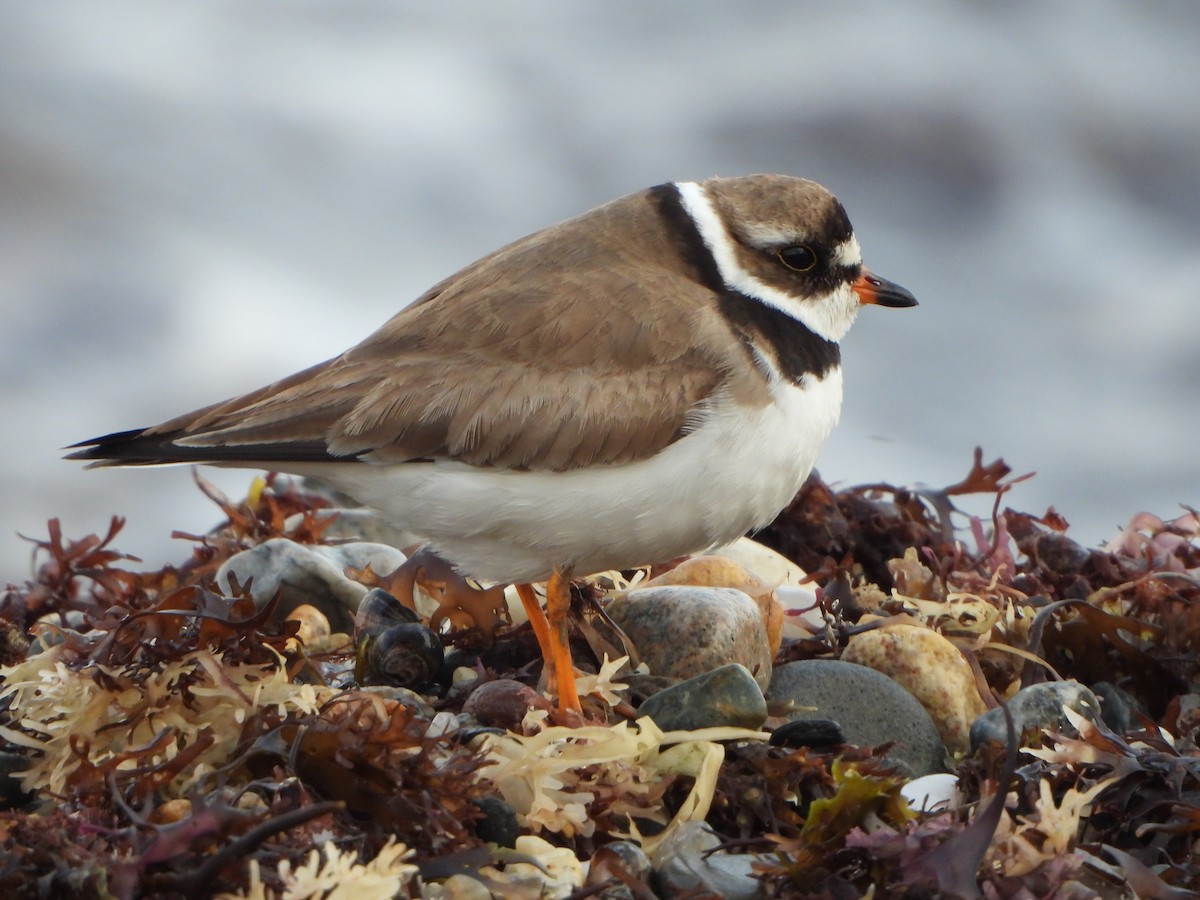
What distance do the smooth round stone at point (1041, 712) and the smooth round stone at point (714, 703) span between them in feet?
1.99

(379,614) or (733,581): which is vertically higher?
(733,581)

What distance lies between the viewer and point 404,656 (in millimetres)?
3879

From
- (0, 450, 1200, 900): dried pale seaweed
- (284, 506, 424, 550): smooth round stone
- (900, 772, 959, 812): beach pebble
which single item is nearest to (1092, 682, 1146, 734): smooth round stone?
(0, 450, 1200, 900): dried pale seaweed

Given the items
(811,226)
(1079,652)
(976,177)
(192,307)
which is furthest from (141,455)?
(976,177)

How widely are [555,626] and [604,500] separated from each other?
0.45 meters

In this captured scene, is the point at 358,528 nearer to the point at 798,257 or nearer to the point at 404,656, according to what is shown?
the point at 404,656

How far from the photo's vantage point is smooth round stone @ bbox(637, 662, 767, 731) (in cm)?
352

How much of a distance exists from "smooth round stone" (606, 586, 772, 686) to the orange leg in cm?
23

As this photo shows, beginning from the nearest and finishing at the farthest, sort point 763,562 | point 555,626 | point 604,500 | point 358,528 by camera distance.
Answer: point 604,500, point 555,626, point 763,562, point 358,528

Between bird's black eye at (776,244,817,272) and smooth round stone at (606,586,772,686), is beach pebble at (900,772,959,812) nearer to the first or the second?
smooth round stone at (606,586,772,686)

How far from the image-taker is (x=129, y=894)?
2.49 m

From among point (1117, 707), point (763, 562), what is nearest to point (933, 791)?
point (1117, 707)

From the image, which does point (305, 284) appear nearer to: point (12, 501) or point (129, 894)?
point (12, 501)

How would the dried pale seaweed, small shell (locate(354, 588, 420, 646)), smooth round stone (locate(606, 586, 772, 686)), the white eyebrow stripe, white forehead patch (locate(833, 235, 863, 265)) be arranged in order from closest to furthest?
the dried pale seaweed, smooth round stone (locate(606, 586, 772, 686)), small shell (locate(354, 588, 420, 646)), the white eyebrow stripe, white forehead patch (locate(833, 235, 863, 265))
